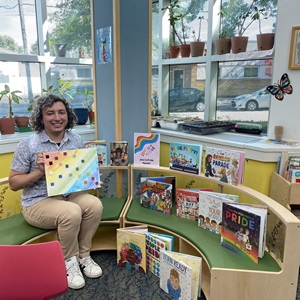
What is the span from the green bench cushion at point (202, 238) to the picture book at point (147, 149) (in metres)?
0.39

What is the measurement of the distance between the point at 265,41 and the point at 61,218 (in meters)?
2.27

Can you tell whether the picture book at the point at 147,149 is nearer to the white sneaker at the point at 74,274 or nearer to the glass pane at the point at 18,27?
the white sneaker at the point at 74,274

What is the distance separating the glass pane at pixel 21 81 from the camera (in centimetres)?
299

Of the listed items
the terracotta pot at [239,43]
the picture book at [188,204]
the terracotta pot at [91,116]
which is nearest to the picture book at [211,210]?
the picture book at [188,204]

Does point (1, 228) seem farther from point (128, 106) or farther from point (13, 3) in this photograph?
point (13, 3)

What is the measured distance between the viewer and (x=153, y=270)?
90.0 inches

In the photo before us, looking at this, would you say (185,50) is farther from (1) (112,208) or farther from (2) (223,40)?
(1) (112,208)

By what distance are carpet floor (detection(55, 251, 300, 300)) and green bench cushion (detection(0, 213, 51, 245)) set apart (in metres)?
0.46

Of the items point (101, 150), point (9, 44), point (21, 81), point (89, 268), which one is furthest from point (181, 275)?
point (9, 44)

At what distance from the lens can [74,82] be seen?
11.3ft

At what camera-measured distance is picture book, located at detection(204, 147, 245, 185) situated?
2.20m

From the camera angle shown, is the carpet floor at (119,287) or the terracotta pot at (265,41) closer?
the carpet floor at (119,287)

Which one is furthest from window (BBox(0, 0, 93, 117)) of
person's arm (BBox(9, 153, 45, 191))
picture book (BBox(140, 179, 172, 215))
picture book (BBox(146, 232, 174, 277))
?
picture book (BBox(146, 232, 174, 277))

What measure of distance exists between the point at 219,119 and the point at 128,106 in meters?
→ 1.09
